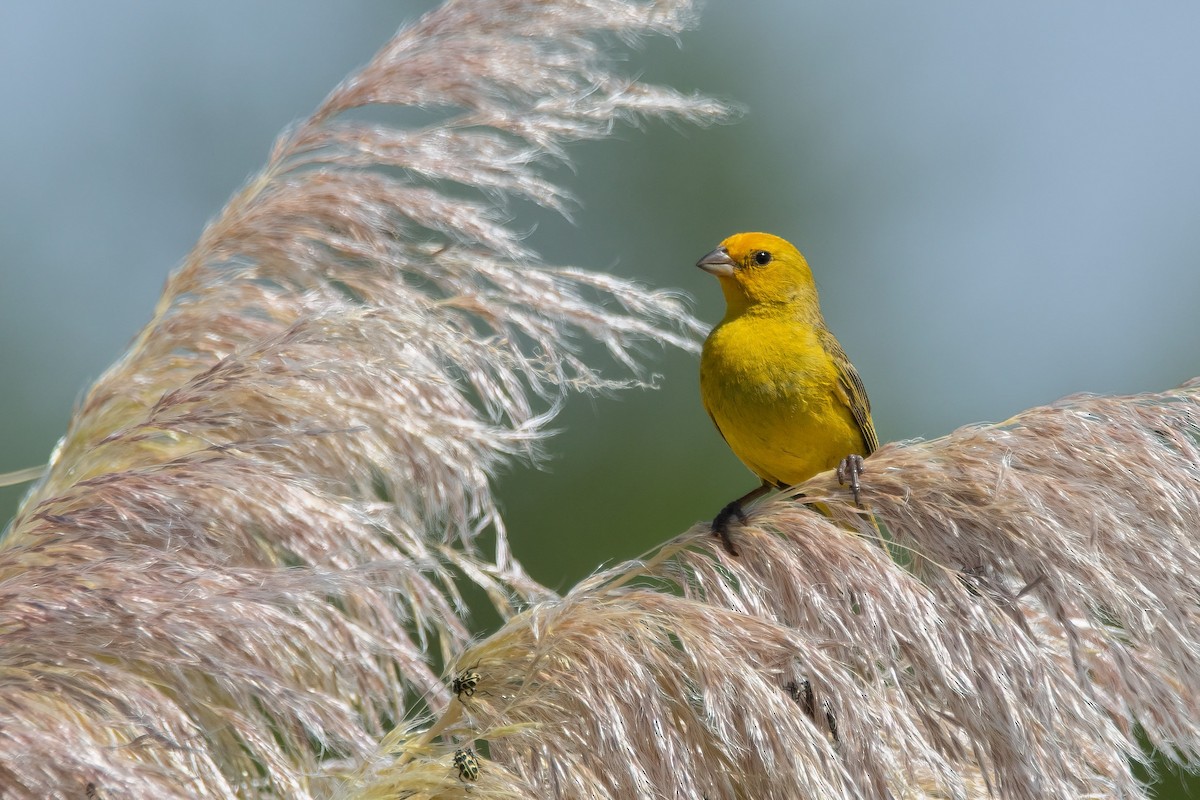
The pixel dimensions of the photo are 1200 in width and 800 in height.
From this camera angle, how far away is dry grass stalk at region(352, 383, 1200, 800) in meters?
1.58

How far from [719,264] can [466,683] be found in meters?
2.36

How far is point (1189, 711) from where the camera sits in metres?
1.66

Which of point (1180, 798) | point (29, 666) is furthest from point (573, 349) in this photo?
point (1180, 798)

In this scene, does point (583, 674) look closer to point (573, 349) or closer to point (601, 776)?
point (601, 776)

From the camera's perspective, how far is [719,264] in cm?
380

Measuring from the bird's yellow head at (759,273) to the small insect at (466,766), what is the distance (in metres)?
2.37

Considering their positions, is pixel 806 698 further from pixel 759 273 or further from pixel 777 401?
pixel 759 273

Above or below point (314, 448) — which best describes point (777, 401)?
below

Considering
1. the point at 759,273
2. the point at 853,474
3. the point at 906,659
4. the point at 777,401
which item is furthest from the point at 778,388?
the point at 906,659

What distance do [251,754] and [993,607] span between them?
1.01 m

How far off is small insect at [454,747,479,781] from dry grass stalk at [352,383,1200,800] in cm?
1

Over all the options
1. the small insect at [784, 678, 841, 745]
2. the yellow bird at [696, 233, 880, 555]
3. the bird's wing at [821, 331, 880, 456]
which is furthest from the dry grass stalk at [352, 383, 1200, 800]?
the bird's wing at [821, 331, 880, 456]

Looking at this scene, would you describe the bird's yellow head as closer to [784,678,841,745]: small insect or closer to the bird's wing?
the bird's wing

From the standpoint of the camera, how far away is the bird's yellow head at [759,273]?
12.3 feet
